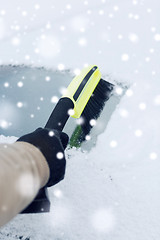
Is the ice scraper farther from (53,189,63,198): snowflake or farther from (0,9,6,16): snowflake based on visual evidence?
(0,9,6,16): snowflake

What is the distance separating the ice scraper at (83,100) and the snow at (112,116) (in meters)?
0.08

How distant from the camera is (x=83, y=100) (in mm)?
1199

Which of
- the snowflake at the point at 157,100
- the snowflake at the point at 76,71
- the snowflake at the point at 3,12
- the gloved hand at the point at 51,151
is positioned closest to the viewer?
the gloved hand at the point at 51,151

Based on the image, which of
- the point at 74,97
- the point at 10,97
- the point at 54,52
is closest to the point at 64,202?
the point at 74,97

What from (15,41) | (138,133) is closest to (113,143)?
(138,133)

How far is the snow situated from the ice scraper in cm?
8

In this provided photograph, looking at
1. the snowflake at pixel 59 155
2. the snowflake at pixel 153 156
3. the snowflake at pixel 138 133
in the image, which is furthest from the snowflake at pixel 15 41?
the snowflake at pixel 59 155

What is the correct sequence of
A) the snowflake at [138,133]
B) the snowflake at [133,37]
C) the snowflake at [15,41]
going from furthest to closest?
the snowflake at [15,41]
the snowflake at [133,37]
the snowflake at [138,133]

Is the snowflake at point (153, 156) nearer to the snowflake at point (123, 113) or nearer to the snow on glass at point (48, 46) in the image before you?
the snowflake at point (123, 113)

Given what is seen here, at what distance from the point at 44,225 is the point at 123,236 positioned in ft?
0.79

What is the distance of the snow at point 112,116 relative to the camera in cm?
91

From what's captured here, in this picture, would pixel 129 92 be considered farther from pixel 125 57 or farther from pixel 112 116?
pixel 125 57

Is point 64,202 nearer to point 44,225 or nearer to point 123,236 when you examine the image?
point 44,225

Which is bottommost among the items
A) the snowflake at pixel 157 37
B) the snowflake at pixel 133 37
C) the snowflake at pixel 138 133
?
the snowflake at pixel 138 133
